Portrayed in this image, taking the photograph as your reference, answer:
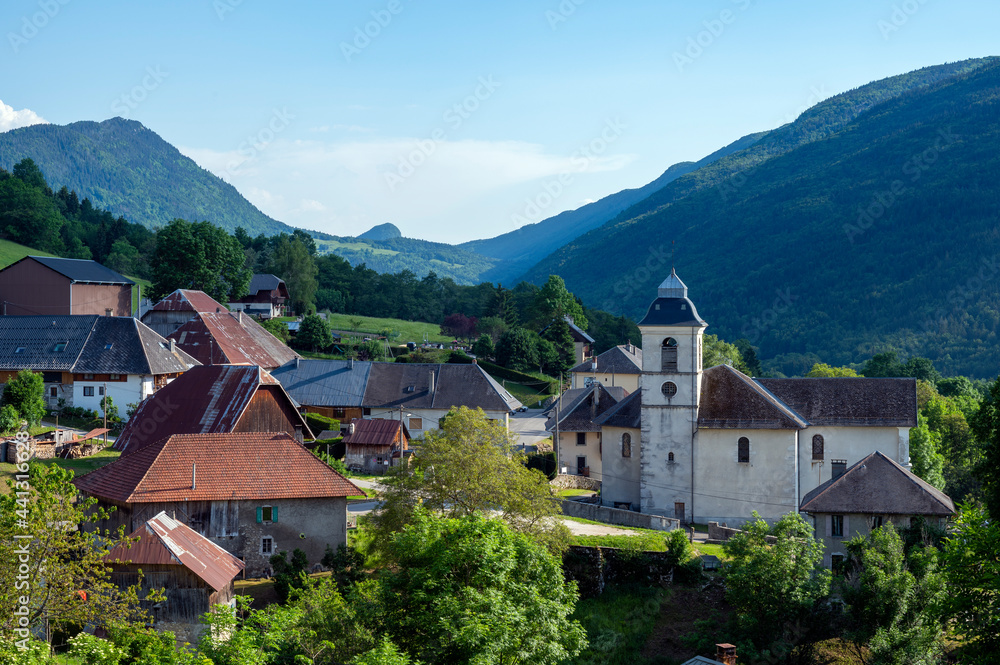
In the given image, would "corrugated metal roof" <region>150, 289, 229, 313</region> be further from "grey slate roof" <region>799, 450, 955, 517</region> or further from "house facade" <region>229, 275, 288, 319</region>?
"grey slate roof" <region>799, 450, 955, 517</region>

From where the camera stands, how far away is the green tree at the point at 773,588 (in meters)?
29.1

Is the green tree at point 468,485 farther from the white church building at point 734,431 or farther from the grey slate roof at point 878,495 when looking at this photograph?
the white church building at point 734,431

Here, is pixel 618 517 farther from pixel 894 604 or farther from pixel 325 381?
pixel 325 381

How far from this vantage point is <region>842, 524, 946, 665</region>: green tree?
2616cm

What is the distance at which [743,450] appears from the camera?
42.7 metres

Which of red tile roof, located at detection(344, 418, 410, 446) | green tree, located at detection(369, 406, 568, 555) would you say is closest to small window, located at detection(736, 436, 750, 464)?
green tree, located at detection(369, 406, 568, 555)

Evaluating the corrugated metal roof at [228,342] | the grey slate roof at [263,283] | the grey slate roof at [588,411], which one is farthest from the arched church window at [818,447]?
the grey slate roof at [263,283]

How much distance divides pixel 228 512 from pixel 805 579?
67.1 ft

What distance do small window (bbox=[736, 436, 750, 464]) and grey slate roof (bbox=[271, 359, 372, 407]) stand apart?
26.8m

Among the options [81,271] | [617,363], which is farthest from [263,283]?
[617,363]

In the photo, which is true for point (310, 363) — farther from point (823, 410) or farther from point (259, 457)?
point (823, 410)

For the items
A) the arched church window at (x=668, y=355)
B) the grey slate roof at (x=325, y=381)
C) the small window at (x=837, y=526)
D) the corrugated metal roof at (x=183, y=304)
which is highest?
the corrugated metal roof at (x=183, y=304)

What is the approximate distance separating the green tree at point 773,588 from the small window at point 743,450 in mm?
12273

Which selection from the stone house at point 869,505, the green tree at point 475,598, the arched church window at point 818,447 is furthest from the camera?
the arched church window at point 818,447
